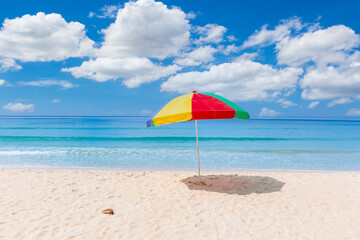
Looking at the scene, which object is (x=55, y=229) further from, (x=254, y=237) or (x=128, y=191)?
(x=254, y=237)

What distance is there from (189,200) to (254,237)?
2.14 meters

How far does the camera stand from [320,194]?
22.1 ft

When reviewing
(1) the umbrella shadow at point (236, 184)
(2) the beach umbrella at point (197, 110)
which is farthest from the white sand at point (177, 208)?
(2) the beach umbrella at point (197, 110)

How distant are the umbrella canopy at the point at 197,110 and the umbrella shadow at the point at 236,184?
2.34 meters

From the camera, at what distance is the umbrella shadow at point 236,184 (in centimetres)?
700

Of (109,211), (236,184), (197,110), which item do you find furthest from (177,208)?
(236,184)

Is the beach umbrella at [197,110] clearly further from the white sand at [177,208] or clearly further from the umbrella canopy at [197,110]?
the white sand at [177,208]

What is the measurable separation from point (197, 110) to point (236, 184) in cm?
332

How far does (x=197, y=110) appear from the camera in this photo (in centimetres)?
564

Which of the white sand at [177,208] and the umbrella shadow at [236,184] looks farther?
the umbrella shadow at [236,184]

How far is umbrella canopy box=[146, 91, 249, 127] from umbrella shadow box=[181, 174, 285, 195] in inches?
92.1

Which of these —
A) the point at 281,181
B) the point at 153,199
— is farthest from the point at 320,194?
the point at 153,199

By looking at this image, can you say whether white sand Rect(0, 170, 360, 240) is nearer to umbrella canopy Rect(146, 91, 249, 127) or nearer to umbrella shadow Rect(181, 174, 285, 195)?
umbrella shadow Rect(181, 174, 285, 195)

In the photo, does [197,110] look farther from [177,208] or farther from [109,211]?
[109,211]
